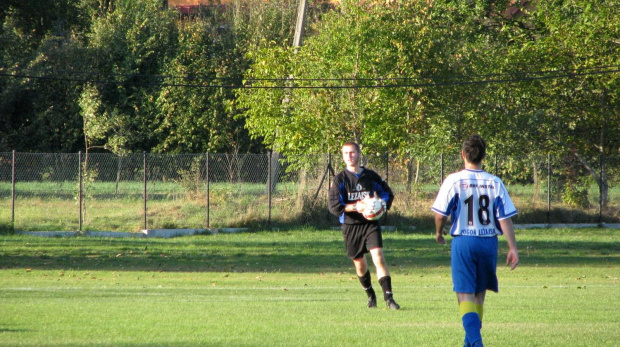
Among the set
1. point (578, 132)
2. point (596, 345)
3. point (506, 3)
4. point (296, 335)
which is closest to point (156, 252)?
point (296, 335)

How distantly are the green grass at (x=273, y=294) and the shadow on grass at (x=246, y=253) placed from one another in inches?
1.8

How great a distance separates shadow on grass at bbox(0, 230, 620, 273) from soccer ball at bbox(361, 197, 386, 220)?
7694 millimetres

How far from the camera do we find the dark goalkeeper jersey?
9.84 metres

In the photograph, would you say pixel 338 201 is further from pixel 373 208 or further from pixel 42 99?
pixel 42 99

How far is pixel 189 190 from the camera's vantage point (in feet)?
86.8

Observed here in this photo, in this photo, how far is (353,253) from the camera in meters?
10.1

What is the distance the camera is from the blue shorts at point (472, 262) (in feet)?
21.8

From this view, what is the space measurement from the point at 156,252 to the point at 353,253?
11.4 meters

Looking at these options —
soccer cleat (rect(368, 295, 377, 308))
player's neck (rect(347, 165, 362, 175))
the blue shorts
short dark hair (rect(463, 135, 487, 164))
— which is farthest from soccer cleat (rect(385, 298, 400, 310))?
short dark hair (rect(463, 135, 487, 164))

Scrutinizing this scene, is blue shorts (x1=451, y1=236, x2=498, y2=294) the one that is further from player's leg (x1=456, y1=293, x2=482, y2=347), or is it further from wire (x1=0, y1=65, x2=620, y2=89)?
wire (x1=0, y1=65, x2=620, y2=89)

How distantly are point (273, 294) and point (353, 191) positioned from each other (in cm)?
306

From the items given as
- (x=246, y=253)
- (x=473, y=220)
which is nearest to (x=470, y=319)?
(x=473, y=220)

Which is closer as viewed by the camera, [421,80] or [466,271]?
[466,271]

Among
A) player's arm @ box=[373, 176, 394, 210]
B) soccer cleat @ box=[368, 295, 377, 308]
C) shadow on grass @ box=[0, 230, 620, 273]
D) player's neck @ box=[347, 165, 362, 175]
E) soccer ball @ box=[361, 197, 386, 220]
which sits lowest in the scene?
shadow on grass @ box=[0, 230, 620, 273]
